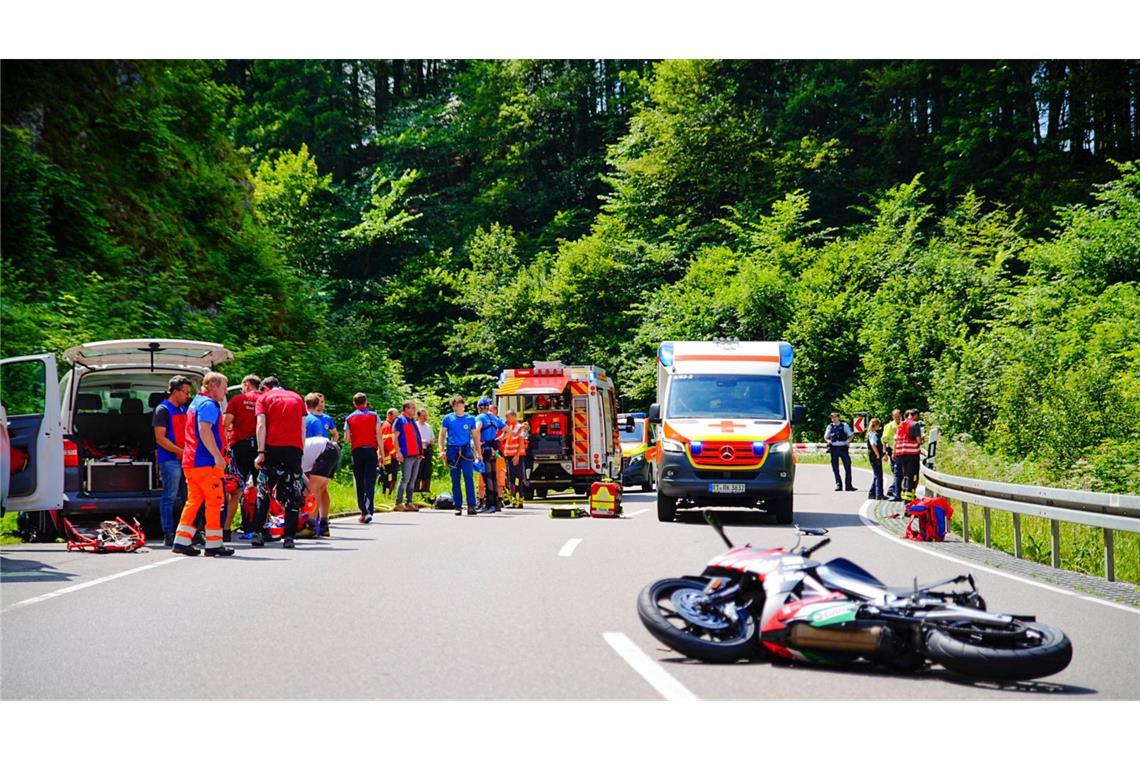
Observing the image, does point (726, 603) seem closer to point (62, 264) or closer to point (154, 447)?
point (154, 447)

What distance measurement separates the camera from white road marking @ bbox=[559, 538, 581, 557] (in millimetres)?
14031

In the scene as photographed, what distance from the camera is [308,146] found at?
55.3 m

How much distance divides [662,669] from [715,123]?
49.0m

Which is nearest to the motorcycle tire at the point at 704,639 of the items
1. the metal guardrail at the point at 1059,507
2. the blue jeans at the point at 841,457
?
the metal guardrail at the point at 1059,507

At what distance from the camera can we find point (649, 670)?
23.1 ft

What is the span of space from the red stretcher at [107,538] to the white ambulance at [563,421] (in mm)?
13594

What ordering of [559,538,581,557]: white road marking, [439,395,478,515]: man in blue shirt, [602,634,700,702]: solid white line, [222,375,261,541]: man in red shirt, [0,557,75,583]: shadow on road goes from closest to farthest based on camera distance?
[602,634,700,702]: solid white line, [0,557,75,583]: shadow on road, [559,538,581,557]: white road marking, [222,375,261,541]: man in red shirt, [439,395,478,515]: man in blue shirt

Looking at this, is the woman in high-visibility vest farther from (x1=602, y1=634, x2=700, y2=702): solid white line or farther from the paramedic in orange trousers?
(x1=602, y1=634, x2=700, y2=702): solid white line

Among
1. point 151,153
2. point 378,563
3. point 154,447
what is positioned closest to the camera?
point 378,563

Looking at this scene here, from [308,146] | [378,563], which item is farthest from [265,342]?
[308,146]

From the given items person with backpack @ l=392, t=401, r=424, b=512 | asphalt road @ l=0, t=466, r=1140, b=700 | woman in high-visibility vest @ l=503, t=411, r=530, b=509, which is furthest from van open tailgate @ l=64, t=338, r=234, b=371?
woman in high-visibility vest @ l=503, t=411, r=530, b=509

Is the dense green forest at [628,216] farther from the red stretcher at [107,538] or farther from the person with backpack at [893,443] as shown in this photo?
the red stretcher at [107,538]

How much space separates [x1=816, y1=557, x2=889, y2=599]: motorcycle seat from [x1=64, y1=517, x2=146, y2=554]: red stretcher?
918 cm

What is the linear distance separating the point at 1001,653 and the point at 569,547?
857cm
